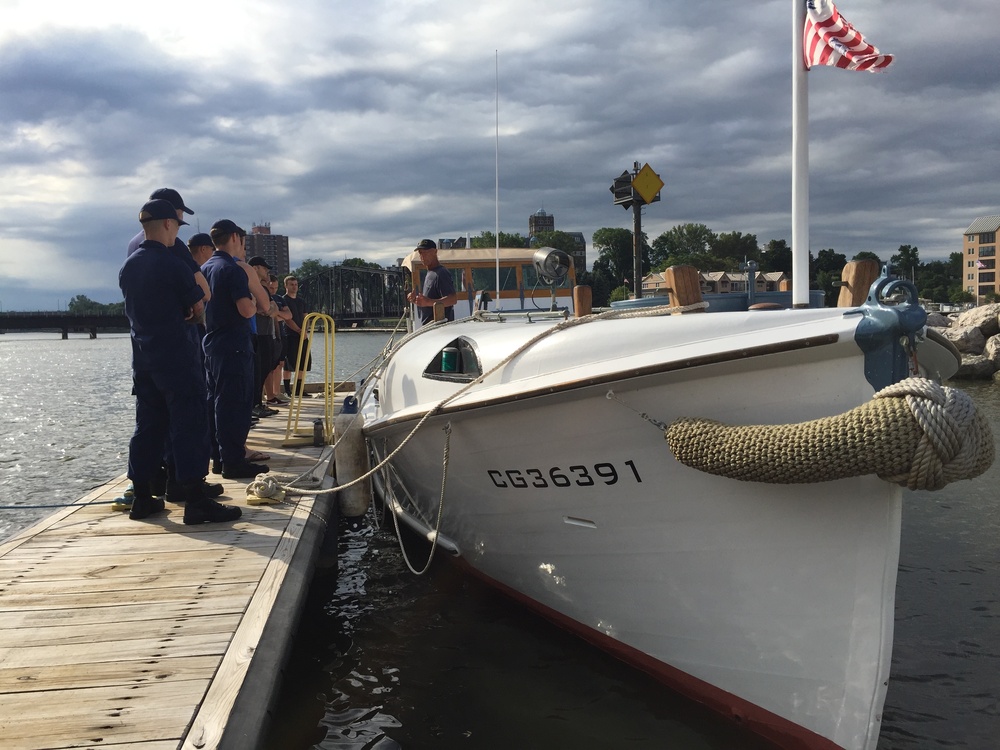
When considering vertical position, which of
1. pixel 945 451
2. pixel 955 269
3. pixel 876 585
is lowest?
pixel 876 585

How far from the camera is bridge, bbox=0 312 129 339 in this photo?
82812 millimetres

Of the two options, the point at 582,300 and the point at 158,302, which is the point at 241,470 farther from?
the point at 582,300

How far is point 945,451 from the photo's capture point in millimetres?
2562

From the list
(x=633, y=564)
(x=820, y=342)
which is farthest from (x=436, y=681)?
(x=820, y=342)

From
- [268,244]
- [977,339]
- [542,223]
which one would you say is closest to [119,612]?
[977,339]

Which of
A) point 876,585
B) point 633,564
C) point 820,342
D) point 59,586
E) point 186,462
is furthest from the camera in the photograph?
point 186,462

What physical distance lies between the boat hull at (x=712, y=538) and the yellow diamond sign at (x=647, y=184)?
10.2ft

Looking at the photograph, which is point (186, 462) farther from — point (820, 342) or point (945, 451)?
point (945, 451)

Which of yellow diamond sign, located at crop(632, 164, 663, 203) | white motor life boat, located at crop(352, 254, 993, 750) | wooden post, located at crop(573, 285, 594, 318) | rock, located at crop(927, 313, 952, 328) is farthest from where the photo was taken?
rock, located at crop(927, 313, 952, 328)

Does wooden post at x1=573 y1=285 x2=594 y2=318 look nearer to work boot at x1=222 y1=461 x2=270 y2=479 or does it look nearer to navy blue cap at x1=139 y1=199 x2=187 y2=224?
navy blue cap at x1=139 y1=199 x2=187 y2=224

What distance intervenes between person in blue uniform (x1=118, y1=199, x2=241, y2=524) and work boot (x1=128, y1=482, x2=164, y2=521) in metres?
0.13

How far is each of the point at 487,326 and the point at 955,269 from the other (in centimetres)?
14510

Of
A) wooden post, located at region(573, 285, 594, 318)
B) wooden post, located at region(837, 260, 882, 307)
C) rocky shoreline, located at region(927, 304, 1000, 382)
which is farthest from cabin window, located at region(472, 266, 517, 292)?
rocky shoreline, located at region(927, 304, 1000, 382)

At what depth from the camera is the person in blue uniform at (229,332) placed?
5.65m
